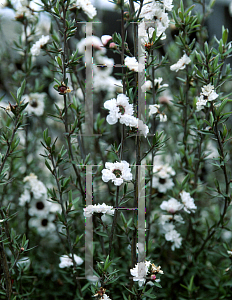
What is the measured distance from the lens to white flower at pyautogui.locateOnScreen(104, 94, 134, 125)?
2.83 feet

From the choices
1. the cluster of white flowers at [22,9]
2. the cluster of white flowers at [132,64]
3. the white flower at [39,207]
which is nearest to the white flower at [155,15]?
the cluster of white flowers at [132,64]

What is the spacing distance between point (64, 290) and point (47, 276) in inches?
6.0

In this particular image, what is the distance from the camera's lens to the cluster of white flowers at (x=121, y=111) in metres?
0.86

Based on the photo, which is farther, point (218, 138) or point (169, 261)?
point (169, 261)

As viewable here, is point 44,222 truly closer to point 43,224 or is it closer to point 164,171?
point 43,224

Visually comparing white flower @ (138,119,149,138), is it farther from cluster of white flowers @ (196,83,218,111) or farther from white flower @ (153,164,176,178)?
white flower @ (153,164,176,178)

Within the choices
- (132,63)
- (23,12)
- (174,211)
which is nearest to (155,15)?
(132,63)

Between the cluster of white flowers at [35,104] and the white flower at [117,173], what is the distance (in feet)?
2.14

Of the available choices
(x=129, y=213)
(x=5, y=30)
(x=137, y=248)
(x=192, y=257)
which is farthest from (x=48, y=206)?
(x=5, y=30)

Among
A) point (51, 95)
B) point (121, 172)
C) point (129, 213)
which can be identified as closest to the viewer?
point (121, 172)

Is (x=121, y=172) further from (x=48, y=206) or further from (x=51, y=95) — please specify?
(x=51, y=95)

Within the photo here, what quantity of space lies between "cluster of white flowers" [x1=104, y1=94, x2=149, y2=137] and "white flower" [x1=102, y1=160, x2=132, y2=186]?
12 cm

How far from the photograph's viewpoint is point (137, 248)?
1007mm

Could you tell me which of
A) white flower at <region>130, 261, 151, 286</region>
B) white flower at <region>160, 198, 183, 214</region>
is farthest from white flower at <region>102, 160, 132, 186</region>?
white flower at <region>160, 198, 183, 214</region>
